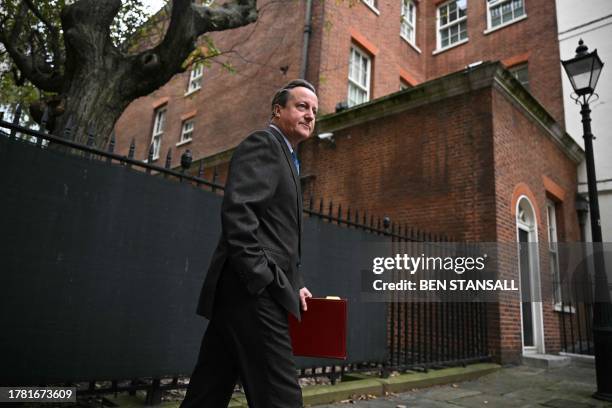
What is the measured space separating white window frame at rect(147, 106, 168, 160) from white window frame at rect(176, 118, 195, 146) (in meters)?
1.44

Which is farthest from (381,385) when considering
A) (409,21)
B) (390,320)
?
(409,21)

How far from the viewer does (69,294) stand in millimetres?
3051

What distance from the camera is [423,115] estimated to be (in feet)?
30.4

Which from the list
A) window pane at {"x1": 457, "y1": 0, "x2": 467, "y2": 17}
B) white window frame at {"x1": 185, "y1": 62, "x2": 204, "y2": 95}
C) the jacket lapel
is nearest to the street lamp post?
the jacket lapel

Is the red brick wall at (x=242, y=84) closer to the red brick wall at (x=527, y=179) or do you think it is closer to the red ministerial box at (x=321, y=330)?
the red brick wall at (x=527, y=179)

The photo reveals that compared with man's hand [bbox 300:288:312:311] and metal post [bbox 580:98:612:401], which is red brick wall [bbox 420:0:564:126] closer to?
metal post [bbox 580:98:612:401]

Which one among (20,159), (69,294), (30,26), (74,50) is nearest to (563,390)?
(69,294)

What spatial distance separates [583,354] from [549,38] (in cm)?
1039

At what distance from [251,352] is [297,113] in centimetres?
124

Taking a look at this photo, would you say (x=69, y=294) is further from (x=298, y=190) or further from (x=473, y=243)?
(x=473, y=243)

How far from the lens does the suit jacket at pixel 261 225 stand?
1855 mm

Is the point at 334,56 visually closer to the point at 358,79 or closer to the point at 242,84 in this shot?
the point at 358,79

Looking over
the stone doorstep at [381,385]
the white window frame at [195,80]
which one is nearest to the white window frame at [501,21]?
the white window frame at [195,80]

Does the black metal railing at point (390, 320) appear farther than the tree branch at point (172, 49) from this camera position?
No
